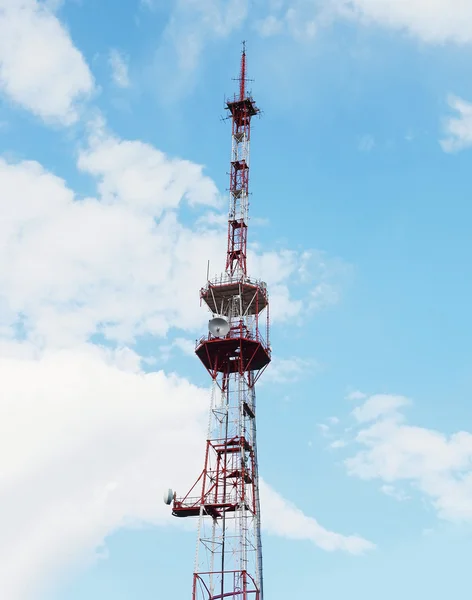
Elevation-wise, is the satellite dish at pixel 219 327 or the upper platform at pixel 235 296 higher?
the upper platform at pixel 235 296

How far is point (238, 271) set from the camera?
112 meters

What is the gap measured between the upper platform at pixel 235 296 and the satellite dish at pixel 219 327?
4.24 m

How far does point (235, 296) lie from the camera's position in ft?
359

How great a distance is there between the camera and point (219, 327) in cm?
10469

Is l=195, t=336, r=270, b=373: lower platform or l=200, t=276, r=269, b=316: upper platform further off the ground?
l=200, t=276, r=269, b=316: upper platform

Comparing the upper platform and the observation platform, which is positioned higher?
the upper platform

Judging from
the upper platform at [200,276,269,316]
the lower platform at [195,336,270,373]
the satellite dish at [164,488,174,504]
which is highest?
the upper platform at [200,276,269,316]

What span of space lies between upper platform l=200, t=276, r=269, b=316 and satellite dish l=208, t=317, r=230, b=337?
4237 mm

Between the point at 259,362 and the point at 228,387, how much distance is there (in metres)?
5.16

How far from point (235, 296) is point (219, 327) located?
6398 mm

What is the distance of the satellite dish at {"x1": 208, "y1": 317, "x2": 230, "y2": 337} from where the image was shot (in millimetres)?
104438

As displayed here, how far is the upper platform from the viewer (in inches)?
4284

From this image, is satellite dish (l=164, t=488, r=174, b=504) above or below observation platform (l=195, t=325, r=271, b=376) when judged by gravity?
below

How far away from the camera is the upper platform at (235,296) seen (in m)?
109
